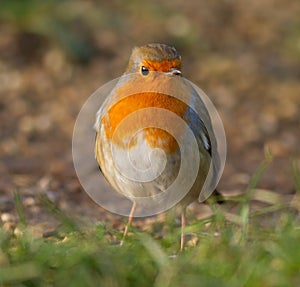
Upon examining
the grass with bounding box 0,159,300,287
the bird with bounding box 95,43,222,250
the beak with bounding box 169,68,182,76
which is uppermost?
the beak with bounding box 169,68,182,76

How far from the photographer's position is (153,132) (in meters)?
3.39

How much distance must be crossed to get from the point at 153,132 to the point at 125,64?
3.15 meters

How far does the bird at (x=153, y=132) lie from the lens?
339 cm

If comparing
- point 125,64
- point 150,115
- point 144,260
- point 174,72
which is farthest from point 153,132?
point 125,64

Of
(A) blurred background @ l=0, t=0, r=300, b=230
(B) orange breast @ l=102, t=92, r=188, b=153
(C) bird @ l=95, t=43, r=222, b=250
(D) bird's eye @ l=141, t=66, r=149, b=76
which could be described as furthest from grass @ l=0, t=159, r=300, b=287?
(A) blurred background @ l=0, t=0, r=300, b=230

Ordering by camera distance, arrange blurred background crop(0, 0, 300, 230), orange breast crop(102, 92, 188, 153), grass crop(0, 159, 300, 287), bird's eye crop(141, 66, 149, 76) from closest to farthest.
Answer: grass crop(0, 159, 300, 287)
orange breast crop(102, 92, 188, 153)
bird's eye crop(141, 66, 149, 76)
blurred background crop(0, 0, 300, 230)

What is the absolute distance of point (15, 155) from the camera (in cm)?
520

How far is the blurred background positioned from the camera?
5293mm

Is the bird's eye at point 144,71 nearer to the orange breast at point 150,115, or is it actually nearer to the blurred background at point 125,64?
the orange breast at point 150,115

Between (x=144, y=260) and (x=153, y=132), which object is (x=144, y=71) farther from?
(x=144, y=260)

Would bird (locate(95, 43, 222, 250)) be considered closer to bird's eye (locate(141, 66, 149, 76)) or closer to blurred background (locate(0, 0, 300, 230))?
bird's eye (locate(141, 66, 149, 76))

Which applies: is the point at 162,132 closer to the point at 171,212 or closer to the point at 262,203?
the point at 171,212

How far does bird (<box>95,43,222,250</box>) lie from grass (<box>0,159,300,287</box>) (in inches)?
9.9

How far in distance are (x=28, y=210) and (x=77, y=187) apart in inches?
25.0
